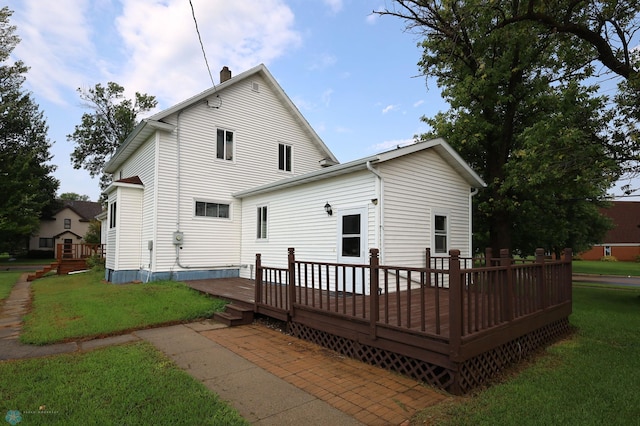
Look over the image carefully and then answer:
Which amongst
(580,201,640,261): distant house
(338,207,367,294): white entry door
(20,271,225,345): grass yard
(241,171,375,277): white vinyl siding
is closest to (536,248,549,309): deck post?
(241,171,375,277): white vinyl siding

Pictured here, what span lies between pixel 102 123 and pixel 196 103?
2125 centimetres

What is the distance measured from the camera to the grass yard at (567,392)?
10.7 ft

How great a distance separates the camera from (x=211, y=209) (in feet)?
40.5

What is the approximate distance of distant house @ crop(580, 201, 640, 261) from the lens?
3862 cm

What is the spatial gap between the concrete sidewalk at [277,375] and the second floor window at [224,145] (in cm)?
751

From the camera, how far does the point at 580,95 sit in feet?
36.0

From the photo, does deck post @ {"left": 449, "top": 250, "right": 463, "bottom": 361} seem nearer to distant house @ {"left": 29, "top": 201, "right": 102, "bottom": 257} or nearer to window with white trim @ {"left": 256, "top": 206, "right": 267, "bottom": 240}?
window with white trim @ {"left": 256, "top": 206, "right": 267, "bottom": 240}

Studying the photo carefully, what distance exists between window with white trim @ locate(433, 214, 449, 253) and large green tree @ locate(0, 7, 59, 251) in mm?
25912

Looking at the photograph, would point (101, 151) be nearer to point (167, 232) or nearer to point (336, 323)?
point (167, 232)

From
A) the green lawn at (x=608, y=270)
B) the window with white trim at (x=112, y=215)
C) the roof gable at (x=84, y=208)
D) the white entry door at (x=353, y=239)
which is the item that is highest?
the roof gable at (x=84, y=208)

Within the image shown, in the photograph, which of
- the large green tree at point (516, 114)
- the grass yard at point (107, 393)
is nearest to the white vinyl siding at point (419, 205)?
the large green tree at point (516, 114)

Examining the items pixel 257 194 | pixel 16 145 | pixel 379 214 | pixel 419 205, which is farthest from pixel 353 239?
pixel 16 145

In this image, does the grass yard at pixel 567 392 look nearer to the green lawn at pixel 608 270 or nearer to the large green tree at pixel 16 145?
the green lawn at pixel 608 270

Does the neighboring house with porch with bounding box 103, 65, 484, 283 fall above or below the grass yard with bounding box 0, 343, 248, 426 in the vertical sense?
above
